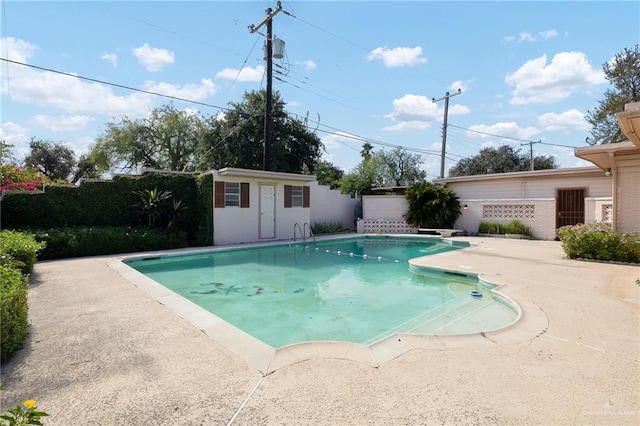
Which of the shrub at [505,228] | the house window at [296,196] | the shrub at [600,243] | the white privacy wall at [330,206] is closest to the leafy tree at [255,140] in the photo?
the white privacy wall at [330,206]

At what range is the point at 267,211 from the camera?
545 inches

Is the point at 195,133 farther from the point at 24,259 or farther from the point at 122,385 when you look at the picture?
the point at 122,385

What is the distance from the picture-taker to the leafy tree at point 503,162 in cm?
3834

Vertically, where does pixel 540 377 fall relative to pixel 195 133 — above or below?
below

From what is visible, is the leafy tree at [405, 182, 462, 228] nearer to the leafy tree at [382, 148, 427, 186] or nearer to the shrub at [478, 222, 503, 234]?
the shrub at [478, 222, 503, 234]

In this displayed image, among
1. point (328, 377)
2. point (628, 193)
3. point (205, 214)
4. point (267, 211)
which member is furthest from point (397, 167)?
point (328, 377)

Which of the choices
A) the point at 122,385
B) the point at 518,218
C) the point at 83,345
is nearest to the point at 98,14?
the point at 83,345

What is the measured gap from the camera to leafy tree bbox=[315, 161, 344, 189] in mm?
24609

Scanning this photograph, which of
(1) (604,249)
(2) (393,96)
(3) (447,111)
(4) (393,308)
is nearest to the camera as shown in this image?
(4) (393,308)

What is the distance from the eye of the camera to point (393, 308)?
5.83m

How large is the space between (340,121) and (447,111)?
777 centimetres

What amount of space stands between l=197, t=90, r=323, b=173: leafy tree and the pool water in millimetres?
10877

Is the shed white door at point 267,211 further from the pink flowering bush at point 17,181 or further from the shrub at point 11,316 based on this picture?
the shrub at point 11,316

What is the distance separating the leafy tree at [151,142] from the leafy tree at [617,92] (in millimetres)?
29342
